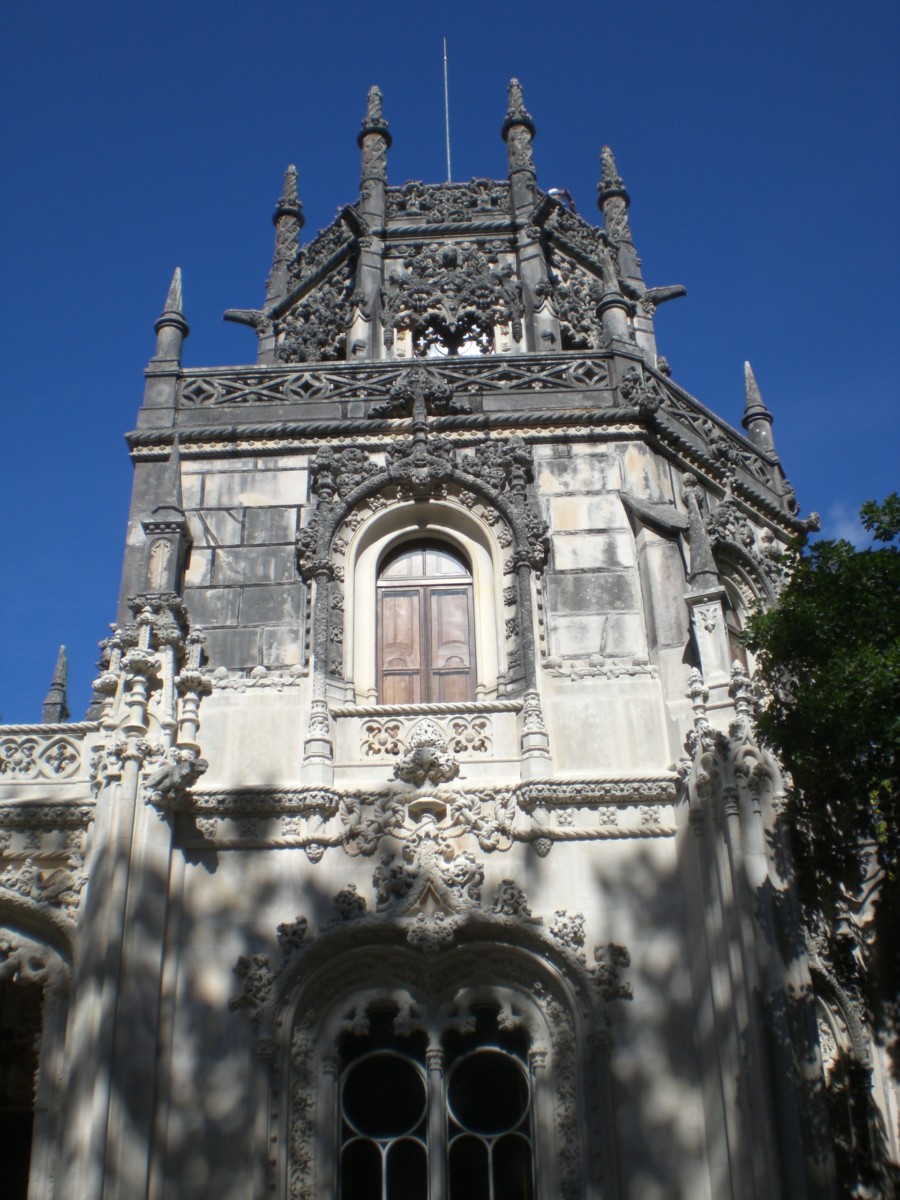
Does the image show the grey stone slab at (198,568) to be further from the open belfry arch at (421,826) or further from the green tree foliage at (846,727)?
the green tree foliage at (846,727)

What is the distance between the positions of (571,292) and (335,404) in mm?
5510

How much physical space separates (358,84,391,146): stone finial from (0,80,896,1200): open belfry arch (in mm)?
7217

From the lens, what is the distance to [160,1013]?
1298 centimetres

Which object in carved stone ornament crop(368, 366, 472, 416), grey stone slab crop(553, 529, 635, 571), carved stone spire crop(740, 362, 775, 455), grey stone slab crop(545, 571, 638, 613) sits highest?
carved stone spire crop(740, 362, 775, 455)

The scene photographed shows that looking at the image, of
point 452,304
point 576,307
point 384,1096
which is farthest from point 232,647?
point 576,307

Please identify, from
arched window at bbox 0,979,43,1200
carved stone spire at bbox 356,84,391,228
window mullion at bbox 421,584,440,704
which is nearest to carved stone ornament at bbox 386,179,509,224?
carved stone spire at bbox 356,84,391,228

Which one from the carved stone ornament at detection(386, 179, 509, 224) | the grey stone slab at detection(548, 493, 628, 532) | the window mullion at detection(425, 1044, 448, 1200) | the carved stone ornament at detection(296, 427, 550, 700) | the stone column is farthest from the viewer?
the carved stone ornament at detection(386, 179, 509, 224)

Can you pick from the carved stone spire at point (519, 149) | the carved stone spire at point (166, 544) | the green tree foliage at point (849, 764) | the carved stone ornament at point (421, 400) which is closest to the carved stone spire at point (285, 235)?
the carved stone spire at point (519, 149)

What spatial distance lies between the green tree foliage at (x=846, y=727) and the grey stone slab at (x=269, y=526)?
618 centimetres

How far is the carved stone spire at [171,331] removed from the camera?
18.5 meters

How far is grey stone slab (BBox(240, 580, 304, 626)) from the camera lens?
631 inches

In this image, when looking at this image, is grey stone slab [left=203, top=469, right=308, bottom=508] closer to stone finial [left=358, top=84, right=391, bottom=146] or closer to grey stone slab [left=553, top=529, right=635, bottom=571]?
grey stone slab [left=553, top=529, right=635, bottom=571]

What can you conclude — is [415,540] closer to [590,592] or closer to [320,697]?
[590,592]

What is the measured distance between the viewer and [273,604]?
16.1 metres
